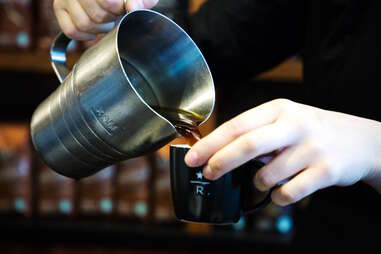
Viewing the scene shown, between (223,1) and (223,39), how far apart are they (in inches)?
2.6

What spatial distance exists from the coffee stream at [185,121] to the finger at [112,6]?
0.43ft

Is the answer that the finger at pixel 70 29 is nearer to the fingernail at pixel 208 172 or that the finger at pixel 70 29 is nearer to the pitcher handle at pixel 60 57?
the pitcher handle at pixel 60 57

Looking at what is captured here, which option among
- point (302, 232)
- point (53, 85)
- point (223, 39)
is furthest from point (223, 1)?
point (53, 85)

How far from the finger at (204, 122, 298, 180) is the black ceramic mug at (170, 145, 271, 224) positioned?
65mm

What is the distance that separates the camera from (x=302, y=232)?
3.19 ft

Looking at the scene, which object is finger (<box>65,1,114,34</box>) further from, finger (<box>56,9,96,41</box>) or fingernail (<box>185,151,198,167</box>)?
fingernail (<box>185,151,198,167</box>)

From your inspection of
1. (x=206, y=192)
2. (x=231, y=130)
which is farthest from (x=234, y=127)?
(x=206, y=192)

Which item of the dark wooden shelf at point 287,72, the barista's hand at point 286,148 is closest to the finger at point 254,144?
the barista's hand at point 286,148

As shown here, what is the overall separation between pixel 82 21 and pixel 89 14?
Result: 2cm

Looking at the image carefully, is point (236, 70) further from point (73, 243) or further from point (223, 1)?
point (73, 243)

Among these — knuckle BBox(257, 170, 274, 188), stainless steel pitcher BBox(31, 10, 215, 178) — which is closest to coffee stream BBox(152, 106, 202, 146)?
stainless steel pitcher BBox(31, 10, 215, 178)

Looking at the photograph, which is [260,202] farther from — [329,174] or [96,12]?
[96,12]

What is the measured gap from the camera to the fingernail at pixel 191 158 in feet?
1.99

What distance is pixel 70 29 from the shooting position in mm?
830
